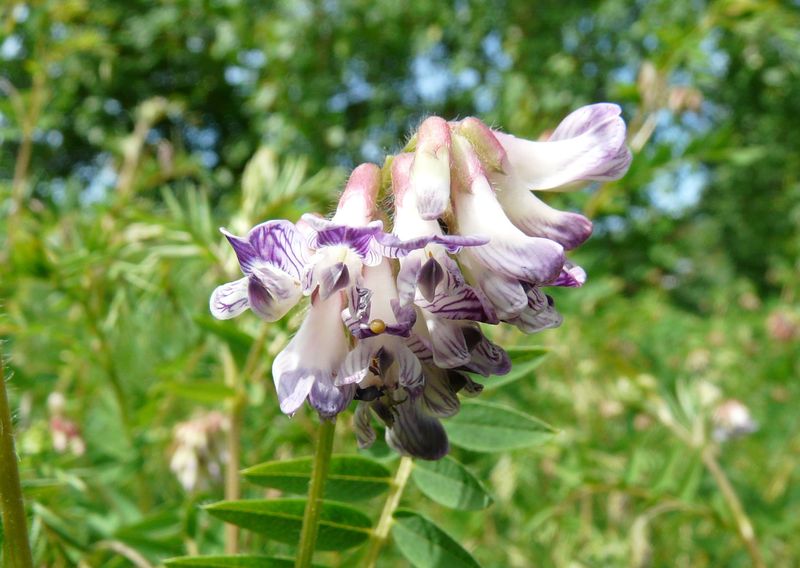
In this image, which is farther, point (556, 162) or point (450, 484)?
point (450, 484)

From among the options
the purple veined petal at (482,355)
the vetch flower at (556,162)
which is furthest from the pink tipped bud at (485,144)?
the purple veined petal at (482,355)

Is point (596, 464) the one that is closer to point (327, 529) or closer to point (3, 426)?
point (327, 529)

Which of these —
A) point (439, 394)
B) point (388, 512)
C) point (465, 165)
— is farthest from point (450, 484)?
point (465, 165)

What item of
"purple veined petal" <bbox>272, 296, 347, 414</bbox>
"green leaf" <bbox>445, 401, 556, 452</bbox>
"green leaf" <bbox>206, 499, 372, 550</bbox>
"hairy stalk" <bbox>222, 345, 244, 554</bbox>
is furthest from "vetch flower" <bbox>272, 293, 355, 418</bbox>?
"hairy stalk" <bbox>222, 345, 244, 554</bbox>

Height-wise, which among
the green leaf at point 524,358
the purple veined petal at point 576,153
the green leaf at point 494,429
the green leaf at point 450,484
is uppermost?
the purple veined petal at point 576,153

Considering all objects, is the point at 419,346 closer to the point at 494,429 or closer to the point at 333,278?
the point at 333,278

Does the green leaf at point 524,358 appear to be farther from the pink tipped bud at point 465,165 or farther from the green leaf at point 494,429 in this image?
the pink tipped bud at point 465,165
